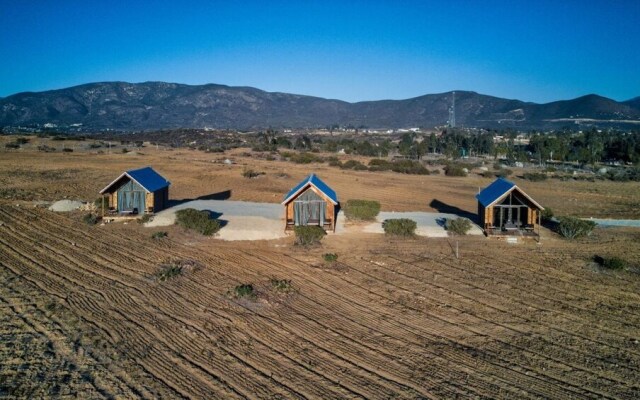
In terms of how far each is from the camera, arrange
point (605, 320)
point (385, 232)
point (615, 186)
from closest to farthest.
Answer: point (605, 320), point (385, 232), point (615, 186)

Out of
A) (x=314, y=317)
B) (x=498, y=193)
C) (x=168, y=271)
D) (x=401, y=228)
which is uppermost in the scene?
(x=498, y=193)

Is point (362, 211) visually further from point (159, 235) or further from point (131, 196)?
point (131, 196)

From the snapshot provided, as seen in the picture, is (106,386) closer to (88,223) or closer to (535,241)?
(88,223)

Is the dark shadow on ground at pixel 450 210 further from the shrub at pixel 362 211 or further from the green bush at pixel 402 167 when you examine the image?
the green bush at pixel 402 167

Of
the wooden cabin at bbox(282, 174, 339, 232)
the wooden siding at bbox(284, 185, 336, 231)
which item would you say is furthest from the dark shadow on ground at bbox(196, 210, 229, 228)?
the wooden cabin at bbox(282, 174, 339, 232)

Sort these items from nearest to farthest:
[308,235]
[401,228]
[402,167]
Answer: [308,235] < [401,228] < [402,167]

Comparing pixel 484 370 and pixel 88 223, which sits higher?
pixel 88 223

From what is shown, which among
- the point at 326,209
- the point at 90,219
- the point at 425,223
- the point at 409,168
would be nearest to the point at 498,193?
the point at 425,223

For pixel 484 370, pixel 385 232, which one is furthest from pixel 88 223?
pixel 484 370
